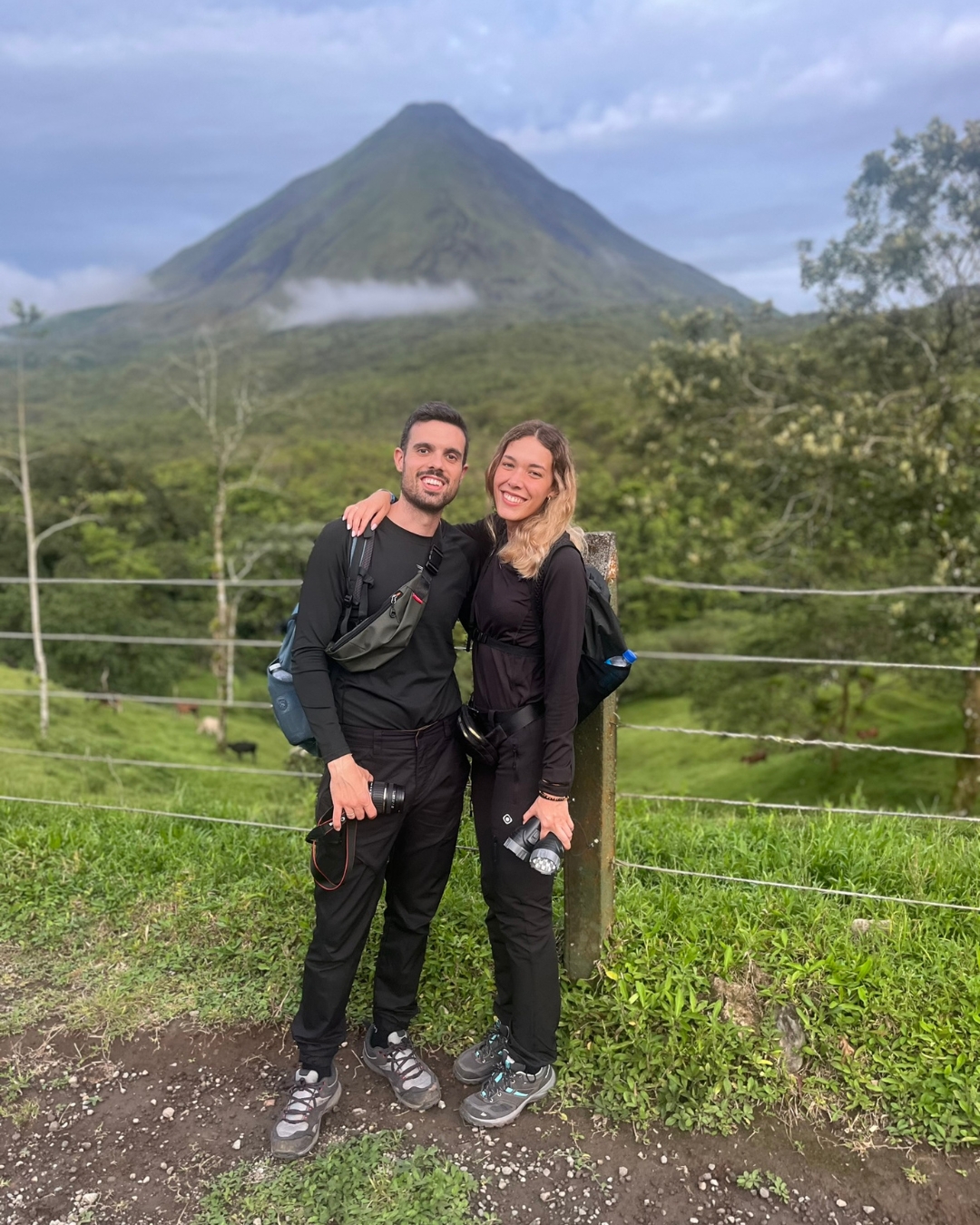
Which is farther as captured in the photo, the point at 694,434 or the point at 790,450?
the point at 694,434

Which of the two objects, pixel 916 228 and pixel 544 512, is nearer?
pixel 544 512

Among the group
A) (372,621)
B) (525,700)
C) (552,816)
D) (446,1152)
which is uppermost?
(372,621)

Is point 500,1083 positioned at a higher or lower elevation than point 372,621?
lower

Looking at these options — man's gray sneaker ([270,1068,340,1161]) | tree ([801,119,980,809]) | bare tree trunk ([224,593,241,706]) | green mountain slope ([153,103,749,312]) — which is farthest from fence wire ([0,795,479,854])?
green mountain slope ([153,103,749,312])

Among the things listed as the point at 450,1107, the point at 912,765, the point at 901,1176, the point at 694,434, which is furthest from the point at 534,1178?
the point at 912,765

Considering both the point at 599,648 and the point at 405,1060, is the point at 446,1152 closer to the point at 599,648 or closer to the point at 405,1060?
the point at 405,1060

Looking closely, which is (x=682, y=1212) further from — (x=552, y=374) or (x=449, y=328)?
(x=449, y=328)

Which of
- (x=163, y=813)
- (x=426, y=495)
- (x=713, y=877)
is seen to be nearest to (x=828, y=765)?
(x=713, y=877)

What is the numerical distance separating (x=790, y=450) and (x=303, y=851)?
8.28 m

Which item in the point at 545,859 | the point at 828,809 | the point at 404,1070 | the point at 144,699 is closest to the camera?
the point at 545,859

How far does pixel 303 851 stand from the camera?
3.49 meters

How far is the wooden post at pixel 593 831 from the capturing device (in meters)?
2.58

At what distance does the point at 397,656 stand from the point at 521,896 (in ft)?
2.46

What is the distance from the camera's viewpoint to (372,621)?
2283mm
